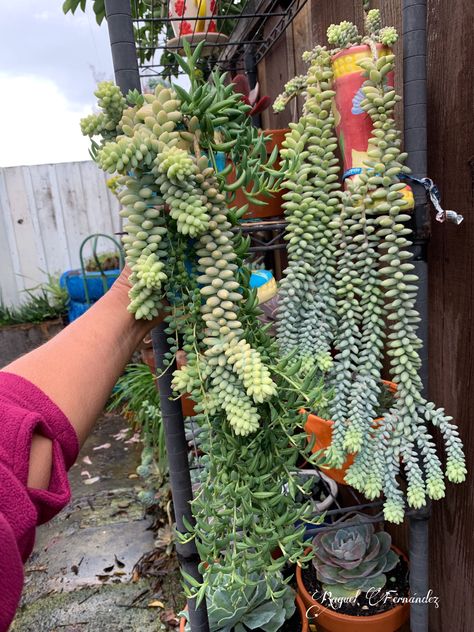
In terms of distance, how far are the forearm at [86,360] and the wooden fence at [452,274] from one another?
0.56 meters

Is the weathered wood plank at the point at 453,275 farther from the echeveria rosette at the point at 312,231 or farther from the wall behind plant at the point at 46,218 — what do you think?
the wall behind plant at the point at 46,218

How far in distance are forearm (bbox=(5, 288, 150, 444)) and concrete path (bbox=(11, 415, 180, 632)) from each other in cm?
A: 130

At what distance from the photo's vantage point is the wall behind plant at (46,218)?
148 inches

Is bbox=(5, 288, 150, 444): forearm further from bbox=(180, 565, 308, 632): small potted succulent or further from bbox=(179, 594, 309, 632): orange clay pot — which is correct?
bbox=(179, 594, 309, 632): orange clay pot

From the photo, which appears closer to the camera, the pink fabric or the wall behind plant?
the pink fabric

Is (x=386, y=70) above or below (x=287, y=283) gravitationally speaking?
above

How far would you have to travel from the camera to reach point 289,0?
1.50m

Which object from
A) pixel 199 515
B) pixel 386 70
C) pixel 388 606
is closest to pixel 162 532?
pixel 388 606

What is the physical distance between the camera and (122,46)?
634mm

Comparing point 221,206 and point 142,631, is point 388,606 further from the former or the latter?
point 221,206

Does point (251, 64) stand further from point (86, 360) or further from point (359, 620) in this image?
point (359, 620)

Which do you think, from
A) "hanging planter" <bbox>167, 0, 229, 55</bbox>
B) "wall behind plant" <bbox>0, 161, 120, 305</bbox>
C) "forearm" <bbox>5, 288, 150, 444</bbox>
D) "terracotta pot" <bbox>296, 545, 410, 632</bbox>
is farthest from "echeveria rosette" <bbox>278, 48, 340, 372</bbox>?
"wall behind plant" <bbox>0, 161, 120, 305</bbox>

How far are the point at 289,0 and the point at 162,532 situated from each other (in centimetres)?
191

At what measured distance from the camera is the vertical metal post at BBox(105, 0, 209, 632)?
63 cm
